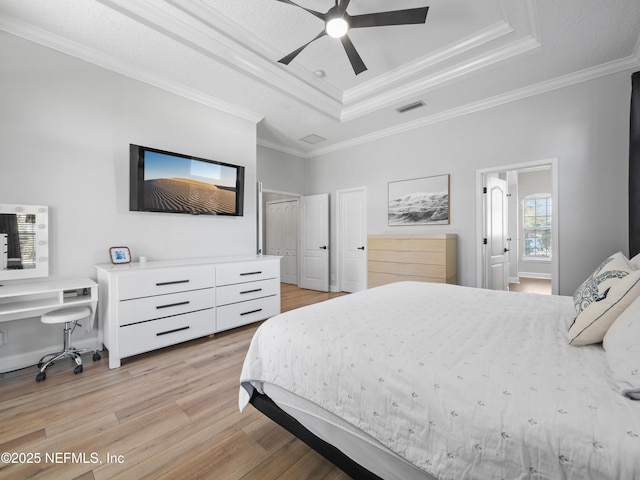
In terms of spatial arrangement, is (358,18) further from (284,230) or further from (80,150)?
(284,230)

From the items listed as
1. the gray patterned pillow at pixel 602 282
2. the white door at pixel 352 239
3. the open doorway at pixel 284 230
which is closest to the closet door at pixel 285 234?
the open doorway at pixel 284 230

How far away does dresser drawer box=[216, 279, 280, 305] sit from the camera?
3.07 m

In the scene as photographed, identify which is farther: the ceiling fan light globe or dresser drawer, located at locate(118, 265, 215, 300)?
dresser drawer, located at locate(118, 265, 215, 300)

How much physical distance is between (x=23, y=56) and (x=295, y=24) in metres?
2.32

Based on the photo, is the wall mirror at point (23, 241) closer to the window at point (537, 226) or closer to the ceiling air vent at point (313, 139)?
the ceiling air vent at point (313, 139)

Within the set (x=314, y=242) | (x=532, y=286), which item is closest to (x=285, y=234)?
(x=314, y=242)

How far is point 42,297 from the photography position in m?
2.43

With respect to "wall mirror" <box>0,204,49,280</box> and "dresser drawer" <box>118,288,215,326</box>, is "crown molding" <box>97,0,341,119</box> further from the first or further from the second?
"dresser drawer" <box>118,288,215,326</box>

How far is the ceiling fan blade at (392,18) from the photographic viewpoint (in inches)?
78.8

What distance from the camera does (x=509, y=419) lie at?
29.9 inches

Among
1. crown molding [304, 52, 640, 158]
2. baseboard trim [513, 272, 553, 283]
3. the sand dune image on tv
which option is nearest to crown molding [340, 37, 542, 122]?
crown molding [304, 52, 640, 158]

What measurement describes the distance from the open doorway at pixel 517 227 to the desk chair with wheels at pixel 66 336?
4.33 m

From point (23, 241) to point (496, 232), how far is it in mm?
5356

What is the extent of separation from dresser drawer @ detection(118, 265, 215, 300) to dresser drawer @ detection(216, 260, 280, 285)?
0.37ft
